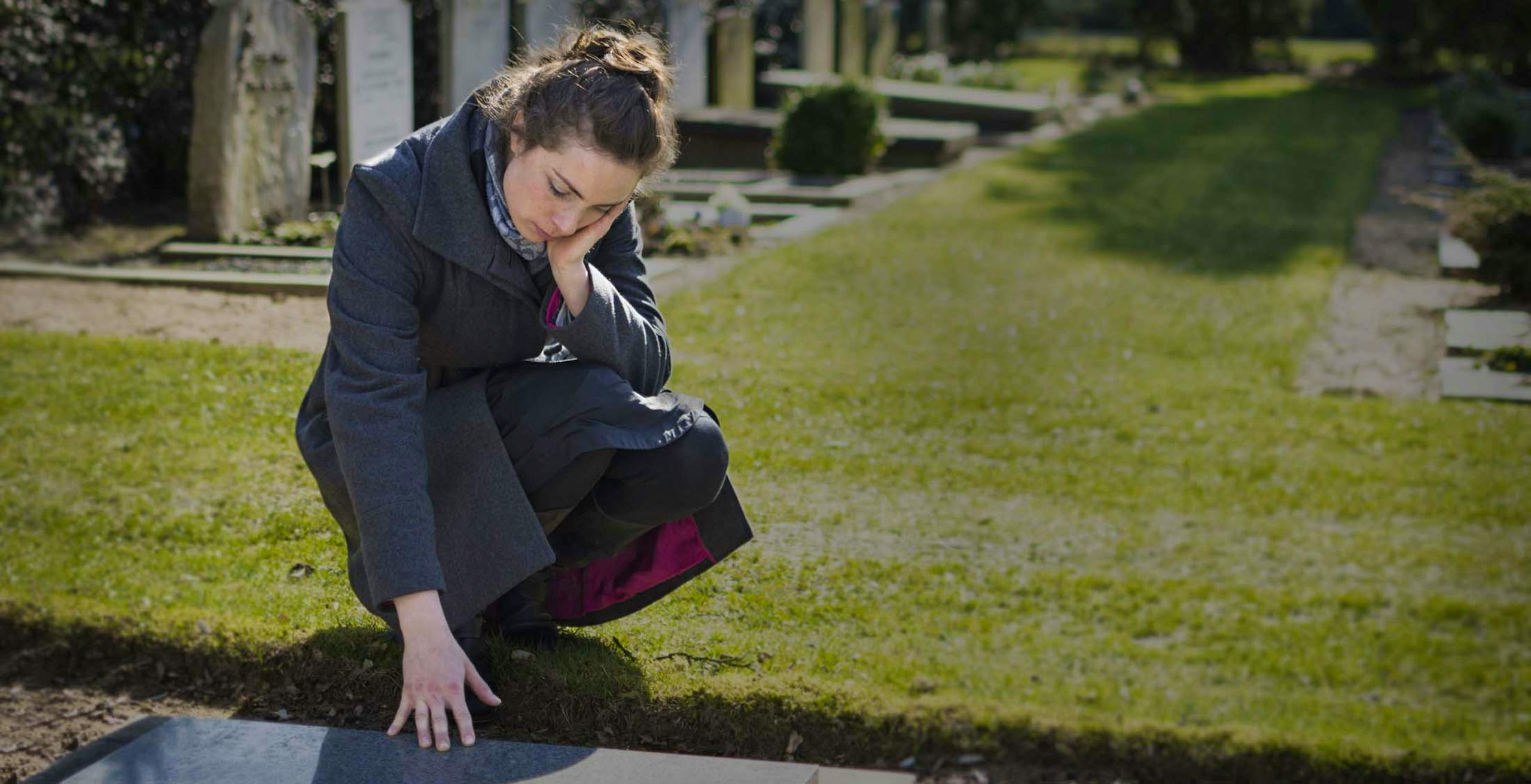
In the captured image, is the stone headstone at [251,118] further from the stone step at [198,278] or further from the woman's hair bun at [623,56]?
the woman's hair bun at [623,56]

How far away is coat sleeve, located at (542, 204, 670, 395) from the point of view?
2.54m

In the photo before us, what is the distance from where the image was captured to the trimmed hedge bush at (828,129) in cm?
1075

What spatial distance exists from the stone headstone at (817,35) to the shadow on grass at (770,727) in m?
12.4

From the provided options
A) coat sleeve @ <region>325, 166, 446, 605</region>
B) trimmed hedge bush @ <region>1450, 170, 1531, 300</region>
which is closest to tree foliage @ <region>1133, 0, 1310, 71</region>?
trimmed hedge bush @ <region>1450, 170, 1531, 300</region>

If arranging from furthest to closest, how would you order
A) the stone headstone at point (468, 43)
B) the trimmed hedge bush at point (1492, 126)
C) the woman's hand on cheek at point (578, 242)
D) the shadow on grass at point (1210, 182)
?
the trimmed hedge bush at point (1492, 126), the shadow on grass at point (1210, 182), the stone headstone at point (468, 43), the woman's hand on cheek at point (578, 242)

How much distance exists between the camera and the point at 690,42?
39.8ft

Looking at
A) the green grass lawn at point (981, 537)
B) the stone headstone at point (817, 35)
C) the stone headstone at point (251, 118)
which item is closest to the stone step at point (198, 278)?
the stone headstone at point (251, 118)

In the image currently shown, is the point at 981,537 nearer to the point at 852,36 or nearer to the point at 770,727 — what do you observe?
the point at 770,727

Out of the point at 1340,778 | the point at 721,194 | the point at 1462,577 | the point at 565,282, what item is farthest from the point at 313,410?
the point at 721,194

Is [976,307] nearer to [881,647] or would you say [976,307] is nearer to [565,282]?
[881,647]

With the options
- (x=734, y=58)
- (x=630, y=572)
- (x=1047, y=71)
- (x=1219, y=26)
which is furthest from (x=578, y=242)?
(x=1219, y=26)

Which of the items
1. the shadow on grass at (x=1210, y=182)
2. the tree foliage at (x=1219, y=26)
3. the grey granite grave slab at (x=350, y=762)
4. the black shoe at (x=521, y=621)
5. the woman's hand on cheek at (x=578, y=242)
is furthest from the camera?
the tree foliage at (x=1219, y=26)

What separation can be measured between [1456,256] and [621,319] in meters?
6.87

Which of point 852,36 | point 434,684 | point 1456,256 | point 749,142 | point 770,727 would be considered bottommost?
point 770,727
